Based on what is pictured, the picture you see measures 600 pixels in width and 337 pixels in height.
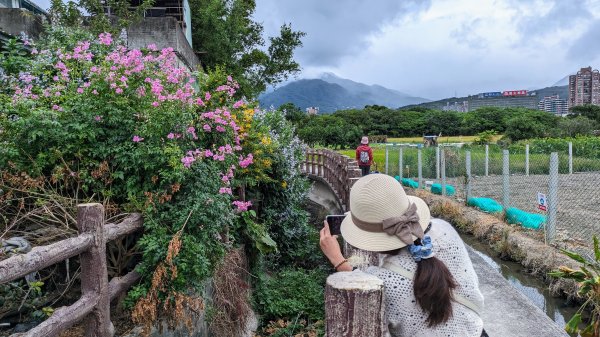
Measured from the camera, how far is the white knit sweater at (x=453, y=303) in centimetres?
162

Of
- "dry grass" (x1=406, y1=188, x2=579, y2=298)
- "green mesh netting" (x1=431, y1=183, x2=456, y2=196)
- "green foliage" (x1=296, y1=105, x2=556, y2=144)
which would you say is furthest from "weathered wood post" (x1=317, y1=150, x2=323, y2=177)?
"green foliage" (x1=296, y1=105, x2=556, y2=144)

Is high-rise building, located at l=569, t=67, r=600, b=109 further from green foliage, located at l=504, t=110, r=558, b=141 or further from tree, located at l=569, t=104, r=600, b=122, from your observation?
green foliage, located at l=504, t=110, r=558, b=141

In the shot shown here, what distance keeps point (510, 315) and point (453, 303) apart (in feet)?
10.6

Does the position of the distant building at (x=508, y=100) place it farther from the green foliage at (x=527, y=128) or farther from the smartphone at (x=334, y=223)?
the smartphone at (x=334, y=223)

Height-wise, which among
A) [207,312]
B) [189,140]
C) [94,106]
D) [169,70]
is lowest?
[207,312]

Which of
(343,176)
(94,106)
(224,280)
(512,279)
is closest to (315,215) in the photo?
(343,176)

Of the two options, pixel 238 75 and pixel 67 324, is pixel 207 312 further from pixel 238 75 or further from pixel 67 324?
pixel 238 75

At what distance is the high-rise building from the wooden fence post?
99.9 m

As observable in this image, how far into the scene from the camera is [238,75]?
1773 centimetres

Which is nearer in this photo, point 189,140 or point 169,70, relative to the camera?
point 189,140

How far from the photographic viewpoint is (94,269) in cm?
249

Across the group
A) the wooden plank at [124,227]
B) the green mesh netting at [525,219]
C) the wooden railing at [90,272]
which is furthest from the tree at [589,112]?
the wooden railing at [90,272]

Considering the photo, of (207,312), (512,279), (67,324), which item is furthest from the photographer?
(512,279)

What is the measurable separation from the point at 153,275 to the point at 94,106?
138 cm
